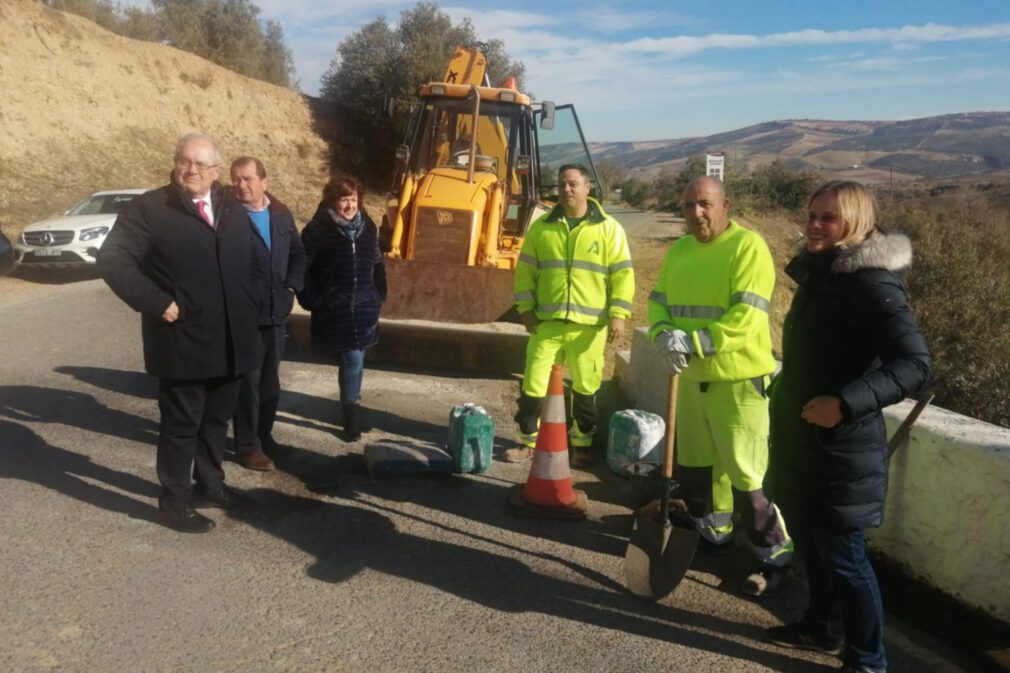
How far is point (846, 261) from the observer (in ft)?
9.93

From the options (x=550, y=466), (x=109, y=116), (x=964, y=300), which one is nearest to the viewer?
(x=550, y=466)

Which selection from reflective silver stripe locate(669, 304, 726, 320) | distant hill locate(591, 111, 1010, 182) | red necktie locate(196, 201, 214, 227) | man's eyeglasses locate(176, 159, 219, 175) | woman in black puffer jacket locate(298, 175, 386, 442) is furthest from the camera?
distant hill locate(591, 111, 1010, 182)

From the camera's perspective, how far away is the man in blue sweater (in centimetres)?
506

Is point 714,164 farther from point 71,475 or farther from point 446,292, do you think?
point 71,475

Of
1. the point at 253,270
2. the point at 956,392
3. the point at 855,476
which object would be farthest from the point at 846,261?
the point at 956,392

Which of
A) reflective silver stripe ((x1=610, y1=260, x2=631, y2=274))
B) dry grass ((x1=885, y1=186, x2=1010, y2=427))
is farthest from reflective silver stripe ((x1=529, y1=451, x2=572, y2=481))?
dry grass ((x1=885, y1=186, x2=1010, y2=427))

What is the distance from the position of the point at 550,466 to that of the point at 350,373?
69.5 inches

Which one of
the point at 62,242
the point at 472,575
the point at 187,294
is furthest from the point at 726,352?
the point at 62,242

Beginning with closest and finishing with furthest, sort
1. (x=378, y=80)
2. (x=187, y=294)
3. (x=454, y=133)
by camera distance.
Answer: (x=187, y=294)
(x=454, y=133)
(x=378, y=80)

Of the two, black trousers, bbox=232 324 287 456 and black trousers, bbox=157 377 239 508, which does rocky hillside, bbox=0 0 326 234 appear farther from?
black trousers, bbox=157 377 239 508

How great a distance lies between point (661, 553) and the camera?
385 cm

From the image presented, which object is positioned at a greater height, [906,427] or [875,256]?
[875,256]

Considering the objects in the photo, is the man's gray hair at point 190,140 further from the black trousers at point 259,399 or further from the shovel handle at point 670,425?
the shovel handle at point 670,425

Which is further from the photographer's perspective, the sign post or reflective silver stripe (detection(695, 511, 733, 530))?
the sign post
